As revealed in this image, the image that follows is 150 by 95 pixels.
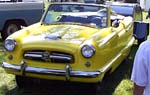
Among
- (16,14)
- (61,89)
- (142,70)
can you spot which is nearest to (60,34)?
(61,89)

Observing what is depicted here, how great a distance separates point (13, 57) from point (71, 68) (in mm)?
1079

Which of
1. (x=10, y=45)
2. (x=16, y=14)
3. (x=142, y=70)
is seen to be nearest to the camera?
(x=142, y=70)

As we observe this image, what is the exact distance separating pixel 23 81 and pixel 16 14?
18.5ft

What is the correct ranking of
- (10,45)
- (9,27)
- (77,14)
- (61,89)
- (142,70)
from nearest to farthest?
(142,70) → (10,45) → (61,89) → (77,14) → (9,27)

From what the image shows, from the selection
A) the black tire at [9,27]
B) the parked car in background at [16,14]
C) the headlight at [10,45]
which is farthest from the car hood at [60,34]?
the black tire at [9,27]

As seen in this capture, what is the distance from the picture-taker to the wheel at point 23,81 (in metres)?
6.69

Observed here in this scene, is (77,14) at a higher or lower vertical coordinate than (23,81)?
higher

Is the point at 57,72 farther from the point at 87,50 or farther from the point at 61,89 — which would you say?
the point at 61,89

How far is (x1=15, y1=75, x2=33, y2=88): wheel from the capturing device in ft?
22.0

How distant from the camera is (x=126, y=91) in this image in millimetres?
6844

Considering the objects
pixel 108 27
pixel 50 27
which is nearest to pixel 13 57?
pixel 50 27

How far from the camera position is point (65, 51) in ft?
19.6

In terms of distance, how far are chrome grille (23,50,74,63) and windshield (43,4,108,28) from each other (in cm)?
151

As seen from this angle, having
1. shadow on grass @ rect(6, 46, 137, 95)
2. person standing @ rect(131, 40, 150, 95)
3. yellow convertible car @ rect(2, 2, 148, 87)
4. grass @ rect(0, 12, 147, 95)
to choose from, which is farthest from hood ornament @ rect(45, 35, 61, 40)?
person standing @ rect(131, 40, 150, 95)
